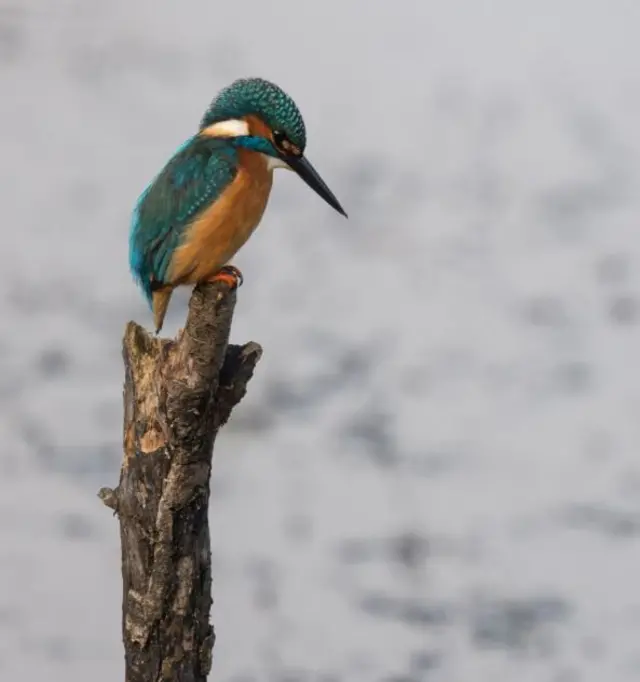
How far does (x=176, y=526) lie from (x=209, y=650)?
230mm

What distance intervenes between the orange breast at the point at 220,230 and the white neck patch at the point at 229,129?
59 mm

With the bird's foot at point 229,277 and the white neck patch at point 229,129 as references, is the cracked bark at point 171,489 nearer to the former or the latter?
the bird's foot at point 229,277

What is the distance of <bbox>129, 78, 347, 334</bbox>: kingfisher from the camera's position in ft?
4.44

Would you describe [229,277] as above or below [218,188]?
below

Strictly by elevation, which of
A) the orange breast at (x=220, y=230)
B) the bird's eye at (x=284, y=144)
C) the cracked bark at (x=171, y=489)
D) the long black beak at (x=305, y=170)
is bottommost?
the cracked bark at (x=171, y=489)

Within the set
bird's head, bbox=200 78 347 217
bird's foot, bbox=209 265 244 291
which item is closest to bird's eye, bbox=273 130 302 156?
bird's head, bbox=200 78 347 217

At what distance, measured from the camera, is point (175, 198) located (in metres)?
1.38

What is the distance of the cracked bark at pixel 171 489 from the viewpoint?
1266 mm

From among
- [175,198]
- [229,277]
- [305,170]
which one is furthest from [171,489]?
[305,170]

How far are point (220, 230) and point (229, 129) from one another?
20 centimetres

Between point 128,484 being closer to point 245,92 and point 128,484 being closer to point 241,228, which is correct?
point 241,228

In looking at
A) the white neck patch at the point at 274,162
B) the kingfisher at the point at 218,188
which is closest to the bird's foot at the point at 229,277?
the kingfisher at the point at 218,188

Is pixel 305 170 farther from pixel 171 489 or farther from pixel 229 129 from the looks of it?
pixel 171 489

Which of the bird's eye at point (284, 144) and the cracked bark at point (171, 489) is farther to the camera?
the bird's eye at point (284, 144)
